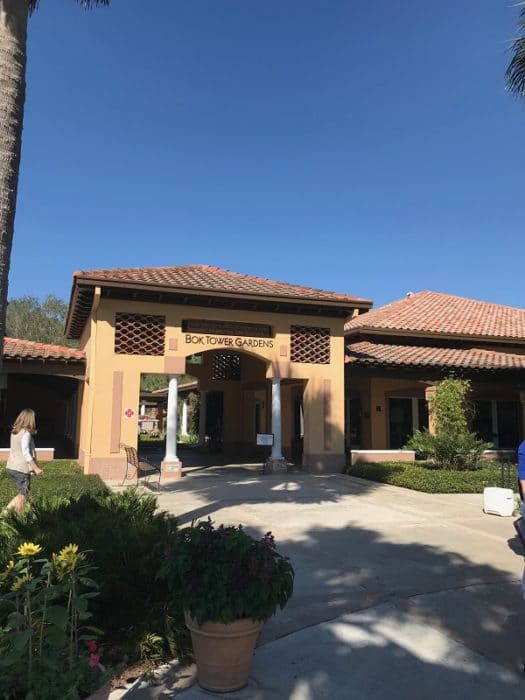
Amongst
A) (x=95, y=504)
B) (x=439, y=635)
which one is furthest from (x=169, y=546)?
(x=95, y=504)

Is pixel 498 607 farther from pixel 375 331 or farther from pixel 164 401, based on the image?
pixel 164 401

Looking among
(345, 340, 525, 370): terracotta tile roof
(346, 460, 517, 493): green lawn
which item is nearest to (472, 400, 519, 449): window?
(345, 340, 525, 370): terracotta tile roof

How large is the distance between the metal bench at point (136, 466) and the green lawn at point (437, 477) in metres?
5.34

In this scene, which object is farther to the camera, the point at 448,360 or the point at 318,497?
the point at 448,360

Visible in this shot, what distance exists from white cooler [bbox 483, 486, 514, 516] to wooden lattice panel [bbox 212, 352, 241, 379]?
42.4 ft

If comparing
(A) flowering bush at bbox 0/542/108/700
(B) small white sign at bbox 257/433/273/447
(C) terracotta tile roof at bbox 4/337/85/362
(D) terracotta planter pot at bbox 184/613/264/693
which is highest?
(C) terracotta tile roof at bbox 4/337/85/362

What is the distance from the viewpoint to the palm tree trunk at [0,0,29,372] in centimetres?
448

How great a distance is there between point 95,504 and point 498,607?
4.28m

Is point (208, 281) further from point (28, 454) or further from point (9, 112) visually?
point (9, 112)

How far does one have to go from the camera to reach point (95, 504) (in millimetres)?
6312

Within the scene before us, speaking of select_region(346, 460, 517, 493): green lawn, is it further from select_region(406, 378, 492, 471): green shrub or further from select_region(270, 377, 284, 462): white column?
select_region(270, 377, 284, 462): white column

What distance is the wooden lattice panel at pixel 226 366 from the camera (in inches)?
827

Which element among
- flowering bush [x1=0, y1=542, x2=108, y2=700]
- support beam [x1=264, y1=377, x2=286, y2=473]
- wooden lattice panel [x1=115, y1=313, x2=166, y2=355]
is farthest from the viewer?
support beam [x1=264, y1=377, x2=286, y2=473]

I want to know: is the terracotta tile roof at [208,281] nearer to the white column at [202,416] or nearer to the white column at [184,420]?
the white column at [202,416]
